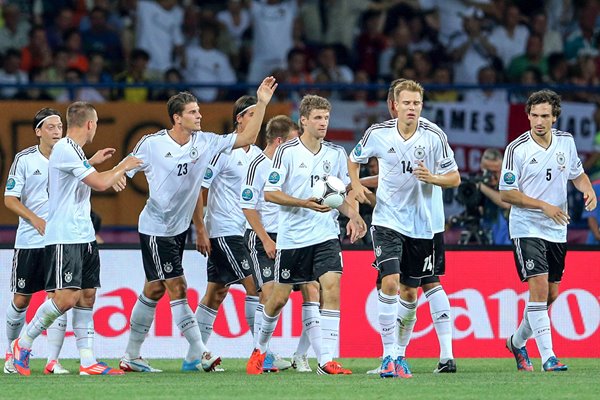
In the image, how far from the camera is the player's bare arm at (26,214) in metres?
12.4

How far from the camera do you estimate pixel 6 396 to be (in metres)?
10.0

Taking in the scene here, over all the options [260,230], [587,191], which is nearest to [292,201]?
[260,230]

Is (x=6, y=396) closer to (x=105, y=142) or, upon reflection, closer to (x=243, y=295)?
(x=243, y=295)

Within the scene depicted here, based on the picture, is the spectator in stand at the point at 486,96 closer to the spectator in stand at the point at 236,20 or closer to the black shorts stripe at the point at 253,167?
the spectator in stand at the point at 236,20

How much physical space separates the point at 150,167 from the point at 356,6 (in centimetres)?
799

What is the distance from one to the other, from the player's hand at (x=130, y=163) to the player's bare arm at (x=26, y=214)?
4.09 feet

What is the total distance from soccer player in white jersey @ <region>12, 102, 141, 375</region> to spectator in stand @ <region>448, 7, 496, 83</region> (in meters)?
8.25

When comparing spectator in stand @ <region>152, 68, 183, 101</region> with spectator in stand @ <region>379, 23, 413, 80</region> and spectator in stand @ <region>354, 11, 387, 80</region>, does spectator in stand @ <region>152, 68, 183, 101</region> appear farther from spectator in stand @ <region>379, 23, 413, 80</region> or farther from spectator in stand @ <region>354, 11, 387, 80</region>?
spectator in stand @ <region>379, 23, 413, 80</region>

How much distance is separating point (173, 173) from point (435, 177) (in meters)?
2.38

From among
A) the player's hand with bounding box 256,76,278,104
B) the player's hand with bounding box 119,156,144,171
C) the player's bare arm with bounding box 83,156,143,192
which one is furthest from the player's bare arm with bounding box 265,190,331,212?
the player's bare arm with bounding box 83,156,143,192

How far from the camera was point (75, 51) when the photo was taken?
18.2m

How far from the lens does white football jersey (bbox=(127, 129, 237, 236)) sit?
12.2 m

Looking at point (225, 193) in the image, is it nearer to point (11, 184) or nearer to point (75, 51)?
point (11, 184)

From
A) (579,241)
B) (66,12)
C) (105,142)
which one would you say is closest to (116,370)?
(105,142)
